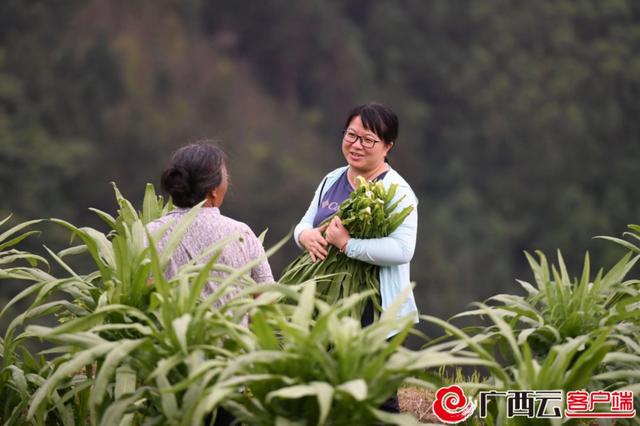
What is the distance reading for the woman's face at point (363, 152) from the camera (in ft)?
12.8

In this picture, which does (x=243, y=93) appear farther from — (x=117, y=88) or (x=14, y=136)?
(x=14, y=136)

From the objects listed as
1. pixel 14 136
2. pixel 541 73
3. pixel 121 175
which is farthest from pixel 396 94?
pixel 14 136

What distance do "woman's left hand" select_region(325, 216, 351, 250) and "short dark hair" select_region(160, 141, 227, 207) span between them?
440mm

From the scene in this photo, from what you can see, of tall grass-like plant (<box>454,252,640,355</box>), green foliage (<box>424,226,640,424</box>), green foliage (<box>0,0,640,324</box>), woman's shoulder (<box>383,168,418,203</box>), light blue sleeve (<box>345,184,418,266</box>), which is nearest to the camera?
green foliage (<box>424,226,640,424</box>)

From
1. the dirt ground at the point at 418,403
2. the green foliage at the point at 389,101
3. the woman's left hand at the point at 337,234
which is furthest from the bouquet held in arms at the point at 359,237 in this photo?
the green foliage at the point at 389,101

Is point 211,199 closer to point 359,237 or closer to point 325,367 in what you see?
point 359,237

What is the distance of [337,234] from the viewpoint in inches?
148

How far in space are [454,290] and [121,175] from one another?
10.3 metres

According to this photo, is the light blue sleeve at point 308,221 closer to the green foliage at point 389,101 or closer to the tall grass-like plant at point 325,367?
the tall grass-like plant at point 325,367

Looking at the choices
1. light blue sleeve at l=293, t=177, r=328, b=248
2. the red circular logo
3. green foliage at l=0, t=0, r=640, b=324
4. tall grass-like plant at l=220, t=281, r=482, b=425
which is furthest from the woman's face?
green foliage at l=0, t=0, r=640, b=324

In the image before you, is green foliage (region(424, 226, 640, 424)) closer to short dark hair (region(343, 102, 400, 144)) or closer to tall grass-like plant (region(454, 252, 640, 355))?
tall grass-like plant (region(454, 252, 640, 355))

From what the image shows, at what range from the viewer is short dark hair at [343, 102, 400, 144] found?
12.8ft

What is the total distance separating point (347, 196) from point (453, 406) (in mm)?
929

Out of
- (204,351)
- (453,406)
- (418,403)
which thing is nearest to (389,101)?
(418,403)
